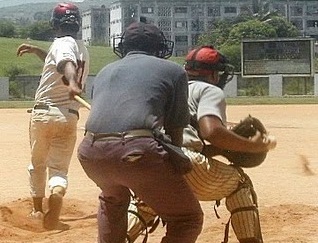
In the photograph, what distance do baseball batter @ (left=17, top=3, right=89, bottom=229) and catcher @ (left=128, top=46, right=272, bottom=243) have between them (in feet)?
7.83

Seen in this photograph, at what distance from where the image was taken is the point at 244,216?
6.60m

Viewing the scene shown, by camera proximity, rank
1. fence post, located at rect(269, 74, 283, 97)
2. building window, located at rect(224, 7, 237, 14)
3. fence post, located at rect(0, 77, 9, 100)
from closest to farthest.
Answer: fence post, located at rect(269, 74, 283, 97) < fence post, located at rect(0, 77, 9, 100) < building window, located at rect(224, 7, 237, 14)

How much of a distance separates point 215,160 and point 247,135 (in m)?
0.28

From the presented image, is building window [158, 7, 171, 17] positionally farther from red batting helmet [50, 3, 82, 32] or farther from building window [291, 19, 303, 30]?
red batting helmet [50, 3, 82, 32]

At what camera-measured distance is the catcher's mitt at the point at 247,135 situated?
260 inches

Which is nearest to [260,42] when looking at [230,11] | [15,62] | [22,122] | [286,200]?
[22,122]

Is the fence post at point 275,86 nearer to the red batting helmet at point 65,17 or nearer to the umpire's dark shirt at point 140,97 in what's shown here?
the red batting helmet at point 65,17

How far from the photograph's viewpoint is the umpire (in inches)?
221

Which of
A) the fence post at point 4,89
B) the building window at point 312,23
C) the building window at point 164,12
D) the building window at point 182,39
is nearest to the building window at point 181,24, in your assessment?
the building window at point 164,12

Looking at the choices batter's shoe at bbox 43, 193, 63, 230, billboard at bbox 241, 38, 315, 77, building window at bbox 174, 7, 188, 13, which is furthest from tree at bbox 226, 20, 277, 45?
batter's shoe at bbox 43, 193, 63, 230

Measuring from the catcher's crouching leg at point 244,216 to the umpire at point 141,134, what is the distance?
730mm

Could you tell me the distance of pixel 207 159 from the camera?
6.59 m

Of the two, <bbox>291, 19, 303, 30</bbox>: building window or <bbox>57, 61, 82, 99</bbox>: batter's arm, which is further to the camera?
<bbox>291, 19, 303, 30</bbox>: building window

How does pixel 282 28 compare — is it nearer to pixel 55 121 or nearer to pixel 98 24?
pixel 98 24
